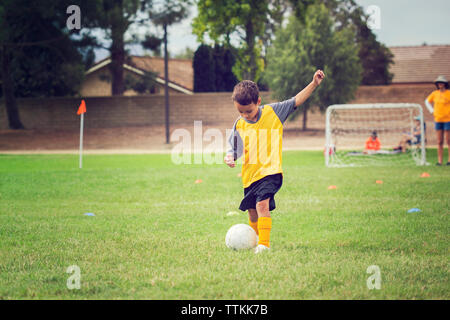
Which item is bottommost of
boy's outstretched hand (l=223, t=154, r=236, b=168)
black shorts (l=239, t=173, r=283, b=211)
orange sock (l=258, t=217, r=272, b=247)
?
orange sock (l=258, t=217, r=272, b=247)

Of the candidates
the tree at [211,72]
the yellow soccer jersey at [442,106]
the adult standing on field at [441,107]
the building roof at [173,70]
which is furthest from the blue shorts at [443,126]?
the building roof at [173,70]

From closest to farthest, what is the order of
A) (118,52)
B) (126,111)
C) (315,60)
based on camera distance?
(315,60)
(118,52)
(126,111)

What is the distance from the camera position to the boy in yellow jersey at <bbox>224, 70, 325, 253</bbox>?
4.96m

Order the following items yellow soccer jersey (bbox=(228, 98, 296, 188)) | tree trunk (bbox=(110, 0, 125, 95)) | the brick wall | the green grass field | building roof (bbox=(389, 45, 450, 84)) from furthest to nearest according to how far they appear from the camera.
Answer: building roof (bbox=(389, 45, 450, 84)) < the brick wall < tree trunk (bbox=(110, 0, 125, 95)) < yellow soccer jersey (bbox=(228, 98, 296, 188)) < the green grass field

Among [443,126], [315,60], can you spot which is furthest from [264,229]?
[315,60]

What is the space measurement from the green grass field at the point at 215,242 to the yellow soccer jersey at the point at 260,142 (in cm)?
83

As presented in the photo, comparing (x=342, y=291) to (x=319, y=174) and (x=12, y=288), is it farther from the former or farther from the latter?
(x=319, y=174)

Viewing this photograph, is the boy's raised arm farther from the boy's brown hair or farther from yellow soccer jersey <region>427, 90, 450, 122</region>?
yellow soccer jersey <region>427, 90, 450, 122</region>

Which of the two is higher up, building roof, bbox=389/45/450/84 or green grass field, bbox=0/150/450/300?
building roof, bbox=389/45/450/84

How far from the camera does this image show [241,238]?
500 cm

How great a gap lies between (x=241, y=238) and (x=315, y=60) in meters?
23.8

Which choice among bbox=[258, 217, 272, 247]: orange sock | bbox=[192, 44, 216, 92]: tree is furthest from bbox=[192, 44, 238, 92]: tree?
bbox=[258, 217, 272, 247]: orange sock

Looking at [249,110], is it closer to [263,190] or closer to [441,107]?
[263,190]

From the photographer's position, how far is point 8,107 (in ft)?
106
